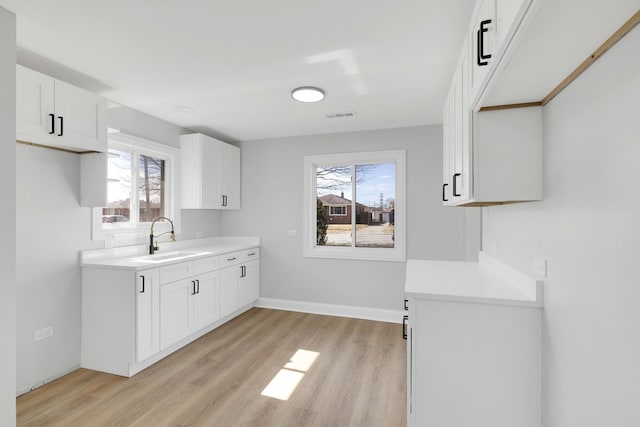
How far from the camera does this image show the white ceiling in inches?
69.4

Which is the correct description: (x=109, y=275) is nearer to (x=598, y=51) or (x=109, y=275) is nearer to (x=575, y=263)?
(x=575, y=263)

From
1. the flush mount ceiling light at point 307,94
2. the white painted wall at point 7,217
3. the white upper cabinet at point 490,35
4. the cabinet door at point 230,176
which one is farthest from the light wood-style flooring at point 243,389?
the flush mount ceiling light at point 307,94

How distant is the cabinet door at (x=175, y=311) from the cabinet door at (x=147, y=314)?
0.06m

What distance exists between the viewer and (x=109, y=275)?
2.75 meters

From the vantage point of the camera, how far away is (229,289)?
3934 millimetres

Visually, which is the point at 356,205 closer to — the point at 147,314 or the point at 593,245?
the point at 147,314

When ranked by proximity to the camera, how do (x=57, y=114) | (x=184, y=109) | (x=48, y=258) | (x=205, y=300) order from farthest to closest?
(x=205, y=300) → (x=184, y=109) → (x=48, y=258) → (x=57, y=114)

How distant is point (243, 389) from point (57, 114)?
252 centimetres

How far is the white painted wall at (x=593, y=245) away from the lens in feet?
2.98

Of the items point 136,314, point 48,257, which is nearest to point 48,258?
point 48,257

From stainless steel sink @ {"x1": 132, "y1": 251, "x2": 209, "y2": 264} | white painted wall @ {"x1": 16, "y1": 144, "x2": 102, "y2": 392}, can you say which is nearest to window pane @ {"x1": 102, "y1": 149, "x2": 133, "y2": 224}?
white painted wall @ {"x1": 16, "y1": 144, "x2": 102, "y2": 392}

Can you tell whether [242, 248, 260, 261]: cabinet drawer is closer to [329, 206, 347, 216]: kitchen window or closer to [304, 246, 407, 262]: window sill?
[304, 246, 407, 262]: window sill

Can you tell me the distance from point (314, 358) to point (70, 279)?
2.29 m

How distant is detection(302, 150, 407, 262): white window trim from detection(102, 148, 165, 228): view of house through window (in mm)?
1865
